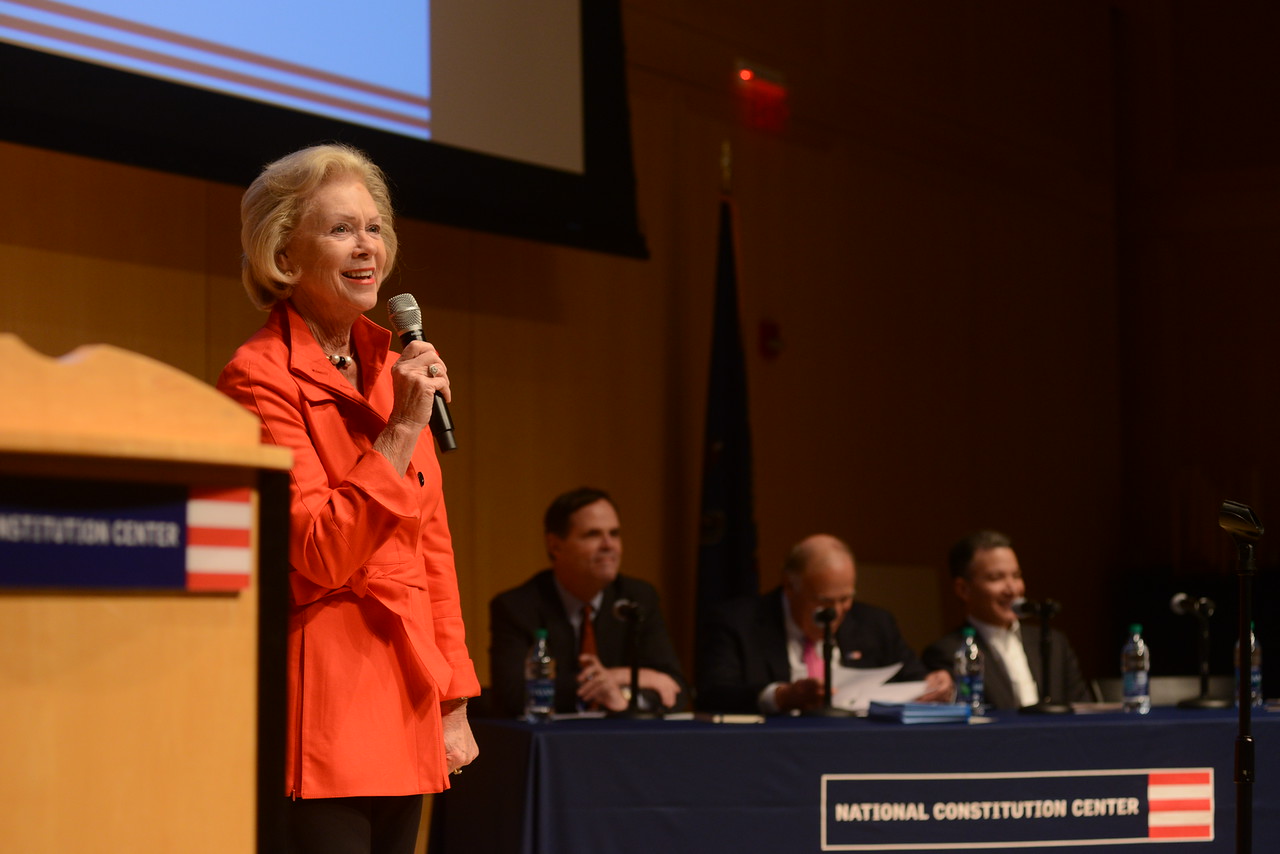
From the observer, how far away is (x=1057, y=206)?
854cm

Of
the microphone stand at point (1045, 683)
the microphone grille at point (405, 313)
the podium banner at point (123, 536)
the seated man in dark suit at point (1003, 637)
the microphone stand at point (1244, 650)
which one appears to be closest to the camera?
the podium banner at point (123, 536)

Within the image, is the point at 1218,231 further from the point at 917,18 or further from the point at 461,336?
the point at 461,336

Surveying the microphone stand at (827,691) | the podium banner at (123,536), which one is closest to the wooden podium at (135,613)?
the podium banner at (123,536)

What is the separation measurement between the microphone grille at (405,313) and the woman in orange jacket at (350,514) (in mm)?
79

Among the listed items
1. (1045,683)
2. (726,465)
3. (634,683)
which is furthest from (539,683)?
(726,465)

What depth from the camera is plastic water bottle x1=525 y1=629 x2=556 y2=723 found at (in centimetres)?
377

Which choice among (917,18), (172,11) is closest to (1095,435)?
(917,18)

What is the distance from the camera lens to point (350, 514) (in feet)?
5.78

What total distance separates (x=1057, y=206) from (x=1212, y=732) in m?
5.48

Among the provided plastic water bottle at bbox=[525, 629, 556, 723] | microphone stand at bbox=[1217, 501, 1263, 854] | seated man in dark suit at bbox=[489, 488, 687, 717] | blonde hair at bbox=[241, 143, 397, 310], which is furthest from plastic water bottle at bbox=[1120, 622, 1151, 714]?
blonde hair at bbox=[241, 143, 397, 310]

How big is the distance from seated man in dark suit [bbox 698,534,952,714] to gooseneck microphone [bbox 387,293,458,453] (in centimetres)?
245

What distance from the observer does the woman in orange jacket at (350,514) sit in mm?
1802

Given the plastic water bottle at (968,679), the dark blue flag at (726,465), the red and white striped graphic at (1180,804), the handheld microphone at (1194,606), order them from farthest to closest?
1. the dark blue flag at (726,465)
2. the handheld microphone at (1194,606)
3. the plastic water bottle at (968,679)
4. the red and white striped graphic at (1180,804)

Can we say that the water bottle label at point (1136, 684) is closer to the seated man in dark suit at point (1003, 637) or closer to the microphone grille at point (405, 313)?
the seated man in dark suit at point (1003, 637)
